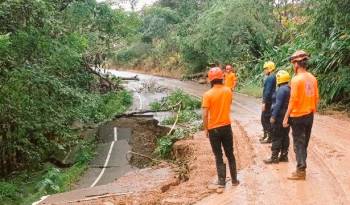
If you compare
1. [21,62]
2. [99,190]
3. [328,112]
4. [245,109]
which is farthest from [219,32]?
[99,190]

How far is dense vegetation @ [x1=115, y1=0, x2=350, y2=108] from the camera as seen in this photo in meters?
18.6

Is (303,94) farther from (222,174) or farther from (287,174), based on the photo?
(222,174)

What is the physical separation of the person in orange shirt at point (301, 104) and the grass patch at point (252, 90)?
1852cm

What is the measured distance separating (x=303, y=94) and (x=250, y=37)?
90.6 ft

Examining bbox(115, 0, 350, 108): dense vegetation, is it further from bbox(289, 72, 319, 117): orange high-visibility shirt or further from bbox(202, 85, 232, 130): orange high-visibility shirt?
bbox(202, 85, 232, 130): orange high-visibility shirt

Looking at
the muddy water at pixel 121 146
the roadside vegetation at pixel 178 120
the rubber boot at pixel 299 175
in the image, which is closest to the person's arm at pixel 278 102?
the rubber boot at pixel 299 175

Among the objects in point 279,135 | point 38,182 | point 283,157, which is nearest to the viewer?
point 279,135

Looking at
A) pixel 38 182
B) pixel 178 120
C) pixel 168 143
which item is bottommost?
pixel 38 182

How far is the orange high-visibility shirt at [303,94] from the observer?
26.9 feet

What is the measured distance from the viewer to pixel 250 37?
35.3m

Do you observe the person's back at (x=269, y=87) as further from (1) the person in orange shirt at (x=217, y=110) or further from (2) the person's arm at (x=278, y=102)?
(1) the person in orange shirt at (x=217, y=110)

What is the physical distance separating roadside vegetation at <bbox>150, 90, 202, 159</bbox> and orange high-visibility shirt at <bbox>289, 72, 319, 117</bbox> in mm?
7954

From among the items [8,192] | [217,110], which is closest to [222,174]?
[217,110]

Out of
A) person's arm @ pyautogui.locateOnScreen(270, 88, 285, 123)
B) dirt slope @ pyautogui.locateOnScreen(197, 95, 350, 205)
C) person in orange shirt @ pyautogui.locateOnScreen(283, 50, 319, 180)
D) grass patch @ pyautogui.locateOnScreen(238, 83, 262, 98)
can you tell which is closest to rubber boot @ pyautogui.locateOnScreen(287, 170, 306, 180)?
person in orange shirt @ pyautogui.locateOnScreen(283, 50, 319, 180)
